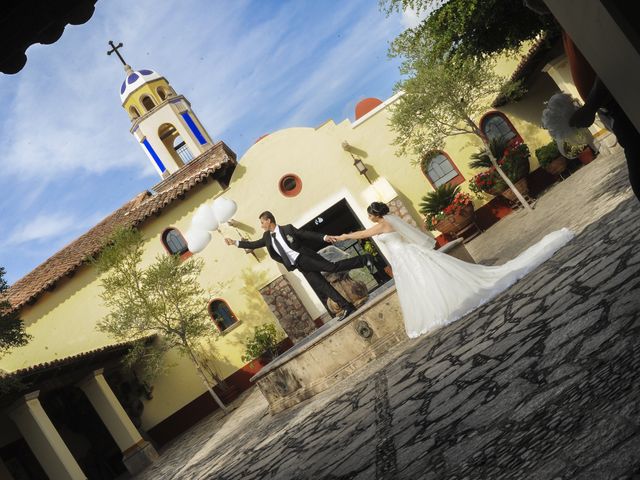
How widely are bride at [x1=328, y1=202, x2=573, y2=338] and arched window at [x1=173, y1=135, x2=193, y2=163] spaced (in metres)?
16.1

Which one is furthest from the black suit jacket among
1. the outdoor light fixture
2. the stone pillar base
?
the outdoor light fixture

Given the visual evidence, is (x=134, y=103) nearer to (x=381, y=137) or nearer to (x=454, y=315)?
(x=381, y=137)

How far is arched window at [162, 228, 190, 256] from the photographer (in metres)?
18.2

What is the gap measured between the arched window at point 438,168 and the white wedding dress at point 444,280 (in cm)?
1114

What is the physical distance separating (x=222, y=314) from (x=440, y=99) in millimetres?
9294

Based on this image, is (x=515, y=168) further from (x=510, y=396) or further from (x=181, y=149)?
(x=510, y=396)

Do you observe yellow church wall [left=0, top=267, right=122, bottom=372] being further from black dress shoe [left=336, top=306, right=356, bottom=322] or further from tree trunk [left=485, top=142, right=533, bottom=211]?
tree trunk [left=485, top=142, right=533, bottom=211]

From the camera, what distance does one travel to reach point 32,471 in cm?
1460

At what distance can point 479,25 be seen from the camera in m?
10.7

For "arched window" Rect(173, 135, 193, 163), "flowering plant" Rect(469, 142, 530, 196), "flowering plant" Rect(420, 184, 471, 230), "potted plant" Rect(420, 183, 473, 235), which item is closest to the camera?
"flowering plant" Rect(469, 142, 530, 196)

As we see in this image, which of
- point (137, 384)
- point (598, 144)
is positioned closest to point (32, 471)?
point (137, 384)

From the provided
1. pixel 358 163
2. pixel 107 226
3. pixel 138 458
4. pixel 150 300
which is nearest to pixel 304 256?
pixel 150 300

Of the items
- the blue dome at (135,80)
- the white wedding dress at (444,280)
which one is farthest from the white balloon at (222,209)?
the blue dome at (135,80)

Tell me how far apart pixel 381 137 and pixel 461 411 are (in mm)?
15205
